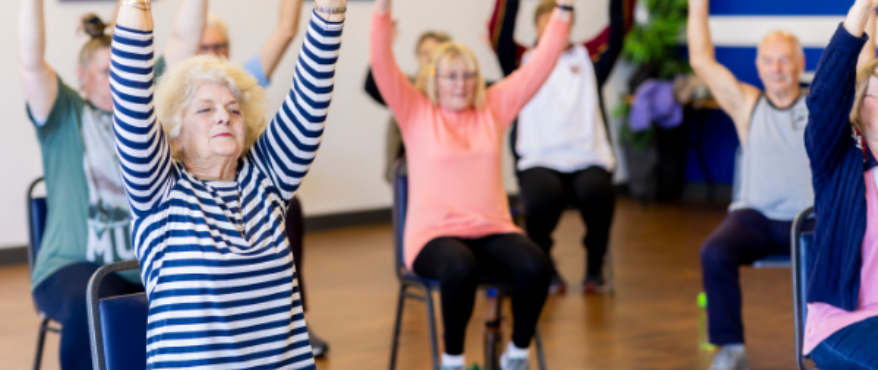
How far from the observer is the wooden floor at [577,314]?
11.4ft

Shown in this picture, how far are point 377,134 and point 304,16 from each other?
1.02 m

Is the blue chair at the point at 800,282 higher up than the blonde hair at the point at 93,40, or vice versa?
the blonde hair at the point at 93,40

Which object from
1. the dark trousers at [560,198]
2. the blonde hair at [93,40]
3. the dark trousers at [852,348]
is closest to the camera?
the dark trousers at [852,348]

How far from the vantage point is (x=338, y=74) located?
6.26 metres

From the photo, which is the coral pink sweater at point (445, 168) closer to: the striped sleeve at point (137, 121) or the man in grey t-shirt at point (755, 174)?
the man in grey t-shirt at point (755, 174)

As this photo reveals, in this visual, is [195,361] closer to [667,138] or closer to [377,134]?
[377,134]

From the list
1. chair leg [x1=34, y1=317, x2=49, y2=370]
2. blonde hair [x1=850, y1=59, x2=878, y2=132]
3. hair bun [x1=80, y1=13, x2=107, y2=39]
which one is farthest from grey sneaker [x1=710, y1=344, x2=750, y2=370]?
hair bun [x1=80, y1=13, x2=107, y2=39]

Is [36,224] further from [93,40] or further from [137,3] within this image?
[137,3]

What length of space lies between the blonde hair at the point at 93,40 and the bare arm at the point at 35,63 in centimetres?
16

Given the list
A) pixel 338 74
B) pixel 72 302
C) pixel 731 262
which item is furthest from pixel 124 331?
pixel 338 74

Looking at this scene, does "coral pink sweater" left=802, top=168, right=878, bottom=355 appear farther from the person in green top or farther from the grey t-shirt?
the person in green top

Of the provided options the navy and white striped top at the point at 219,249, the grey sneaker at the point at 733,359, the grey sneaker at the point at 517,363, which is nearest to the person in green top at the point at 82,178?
the navy and white striped top at the point at 219,249

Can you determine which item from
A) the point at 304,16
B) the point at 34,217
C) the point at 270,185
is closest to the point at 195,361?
the point at 270,185

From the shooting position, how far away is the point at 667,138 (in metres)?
7.23
